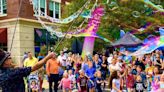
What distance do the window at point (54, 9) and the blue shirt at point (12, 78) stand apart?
82.4 feet

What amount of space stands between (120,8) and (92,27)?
4590 mm

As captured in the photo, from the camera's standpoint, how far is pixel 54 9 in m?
29.1

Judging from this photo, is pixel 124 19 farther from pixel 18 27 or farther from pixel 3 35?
pixel 3 35

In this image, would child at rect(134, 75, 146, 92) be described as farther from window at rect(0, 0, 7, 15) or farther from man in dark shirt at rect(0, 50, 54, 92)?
window at rect(0, 0, 7, 15)

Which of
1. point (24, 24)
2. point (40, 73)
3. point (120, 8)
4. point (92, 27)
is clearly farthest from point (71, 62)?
point (24, 24)

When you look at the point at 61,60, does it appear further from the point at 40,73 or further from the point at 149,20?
the point at 149,20

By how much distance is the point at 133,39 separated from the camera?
1795 centimetres

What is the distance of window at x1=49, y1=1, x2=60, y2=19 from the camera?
1138 inches

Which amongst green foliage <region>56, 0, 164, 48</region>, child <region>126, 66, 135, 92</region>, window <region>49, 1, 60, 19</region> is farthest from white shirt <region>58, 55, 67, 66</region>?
window <region>49, 1, 60, 19</region>

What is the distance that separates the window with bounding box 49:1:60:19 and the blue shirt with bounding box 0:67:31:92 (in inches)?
989

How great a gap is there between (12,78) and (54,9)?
25456 mm

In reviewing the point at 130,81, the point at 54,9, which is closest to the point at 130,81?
the point at 130,81

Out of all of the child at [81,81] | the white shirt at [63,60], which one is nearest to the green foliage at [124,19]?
the white shirt at [63,60]

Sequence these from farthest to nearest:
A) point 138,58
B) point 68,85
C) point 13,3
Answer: point 13,3, point 138,58, point 68,85
